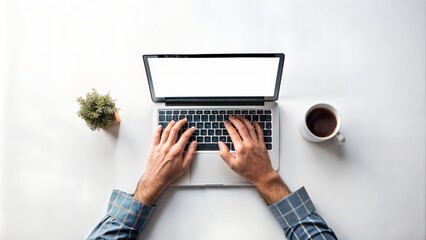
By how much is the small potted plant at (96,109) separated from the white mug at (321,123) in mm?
481

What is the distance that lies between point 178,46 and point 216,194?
Answer: 41cm

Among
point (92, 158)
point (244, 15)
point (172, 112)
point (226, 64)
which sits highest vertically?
point (244, 15)

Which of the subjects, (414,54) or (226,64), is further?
(414,54)

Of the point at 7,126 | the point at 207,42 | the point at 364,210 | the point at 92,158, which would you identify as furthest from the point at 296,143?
the point at 7,126

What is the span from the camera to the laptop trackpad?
2.52ft

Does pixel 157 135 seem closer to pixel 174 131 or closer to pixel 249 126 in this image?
pixel 174 131

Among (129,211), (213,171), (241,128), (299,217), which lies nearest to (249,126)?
(241,128)

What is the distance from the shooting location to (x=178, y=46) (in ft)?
2.66

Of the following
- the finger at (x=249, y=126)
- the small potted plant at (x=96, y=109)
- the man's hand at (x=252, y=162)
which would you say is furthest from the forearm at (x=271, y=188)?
the small potted plant at (x=96, y=109)

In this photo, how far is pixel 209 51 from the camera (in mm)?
809

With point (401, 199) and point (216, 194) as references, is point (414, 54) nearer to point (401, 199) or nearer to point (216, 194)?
point (401, 199)

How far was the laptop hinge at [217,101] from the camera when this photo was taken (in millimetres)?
760

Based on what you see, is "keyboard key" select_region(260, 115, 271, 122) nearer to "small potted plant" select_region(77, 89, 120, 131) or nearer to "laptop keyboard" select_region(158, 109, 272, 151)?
"laptop keyboard" select_region(158, 109, 272, 151)

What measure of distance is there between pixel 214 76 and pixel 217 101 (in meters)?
0.09
